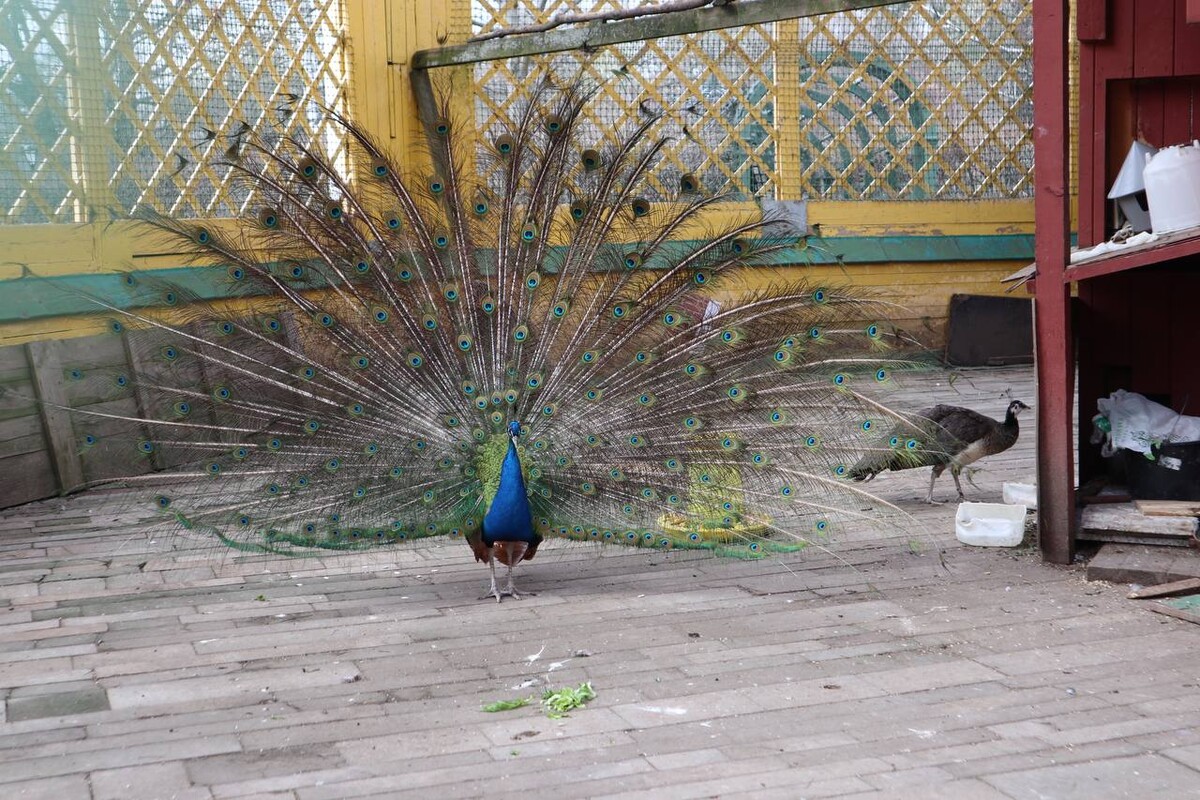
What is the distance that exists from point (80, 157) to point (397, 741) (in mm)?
5514

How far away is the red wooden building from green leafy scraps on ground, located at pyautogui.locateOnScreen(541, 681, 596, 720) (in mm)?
2452

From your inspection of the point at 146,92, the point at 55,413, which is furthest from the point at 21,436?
the point at 146,92

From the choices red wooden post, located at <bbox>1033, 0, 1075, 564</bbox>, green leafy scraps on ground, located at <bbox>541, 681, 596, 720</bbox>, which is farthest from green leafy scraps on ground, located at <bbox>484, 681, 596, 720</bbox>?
red wooden post, located at <bbox>1033, 0, 1075, 564</bbox>

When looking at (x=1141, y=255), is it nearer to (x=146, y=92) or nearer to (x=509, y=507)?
(x=509, y=507)

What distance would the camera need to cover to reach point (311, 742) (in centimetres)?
369

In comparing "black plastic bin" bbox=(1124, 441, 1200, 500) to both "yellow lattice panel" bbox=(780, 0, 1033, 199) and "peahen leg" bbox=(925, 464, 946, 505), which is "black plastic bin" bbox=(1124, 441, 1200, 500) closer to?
"peahen leg" bbox=(925, 464, 946, 505)

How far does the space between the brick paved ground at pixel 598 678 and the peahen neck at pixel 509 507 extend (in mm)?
333

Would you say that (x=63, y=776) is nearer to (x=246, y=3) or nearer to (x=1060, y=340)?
(x=1060, y=340)

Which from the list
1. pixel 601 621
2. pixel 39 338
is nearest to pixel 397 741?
pixel 601 621

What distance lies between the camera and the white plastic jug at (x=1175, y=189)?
509cm

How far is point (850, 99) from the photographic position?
11398mm

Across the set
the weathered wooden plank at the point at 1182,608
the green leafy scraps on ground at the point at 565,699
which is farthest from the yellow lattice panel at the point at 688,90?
the green leafy scraps on ground at the point at 565,699

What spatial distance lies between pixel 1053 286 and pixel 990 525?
118 cm

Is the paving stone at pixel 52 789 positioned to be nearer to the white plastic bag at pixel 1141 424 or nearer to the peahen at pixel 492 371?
the peahen at pixel 492 371
